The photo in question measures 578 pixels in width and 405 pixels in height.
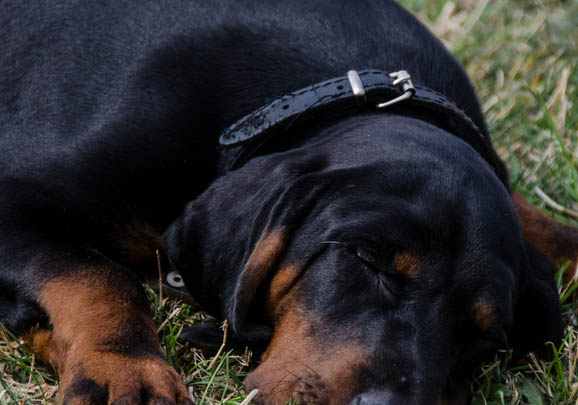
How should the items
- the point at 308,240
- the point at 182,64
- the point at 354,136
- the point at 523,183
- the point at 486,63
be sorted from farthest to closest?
the point at 486,63 < the point at 523,183 < the point at 182,64 < the point at 354,136 < the point at 308,240

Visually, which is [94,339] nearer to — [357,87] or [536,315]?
[357,87]

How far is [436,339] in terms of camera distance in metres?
3.02

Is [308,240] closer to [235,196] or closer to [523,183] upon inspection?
[235,196]

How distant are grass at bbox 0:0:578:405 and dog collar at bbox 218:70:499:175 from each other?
74cm

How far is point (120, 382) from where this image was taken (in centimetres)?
296

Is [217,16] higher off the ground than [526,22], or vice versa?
[217,16]

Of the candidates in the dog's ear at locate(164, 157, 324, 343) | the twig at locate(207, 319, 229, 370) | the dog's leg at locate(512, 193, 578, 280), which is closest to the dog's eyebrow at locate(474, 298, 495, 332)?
the dog's ear at locate(164, 157, 324, 343)

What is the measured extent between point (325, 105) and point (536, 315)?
3.93 ft

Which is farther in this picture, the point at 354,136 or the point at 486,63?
the point at 486,63

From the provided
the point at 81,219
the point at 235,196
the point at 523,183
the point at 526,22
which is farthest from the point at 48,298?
the point at 526,22

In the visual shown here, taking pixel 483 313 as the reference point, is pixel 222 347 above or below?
below

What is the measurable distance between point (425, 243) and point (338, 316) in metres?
0.39

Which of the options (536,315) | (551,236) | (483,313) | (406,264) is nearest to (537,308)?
(536,315)

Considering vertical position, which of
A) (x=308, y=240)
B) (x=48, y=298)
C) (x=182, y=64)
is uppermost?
(x=182, y=64)
